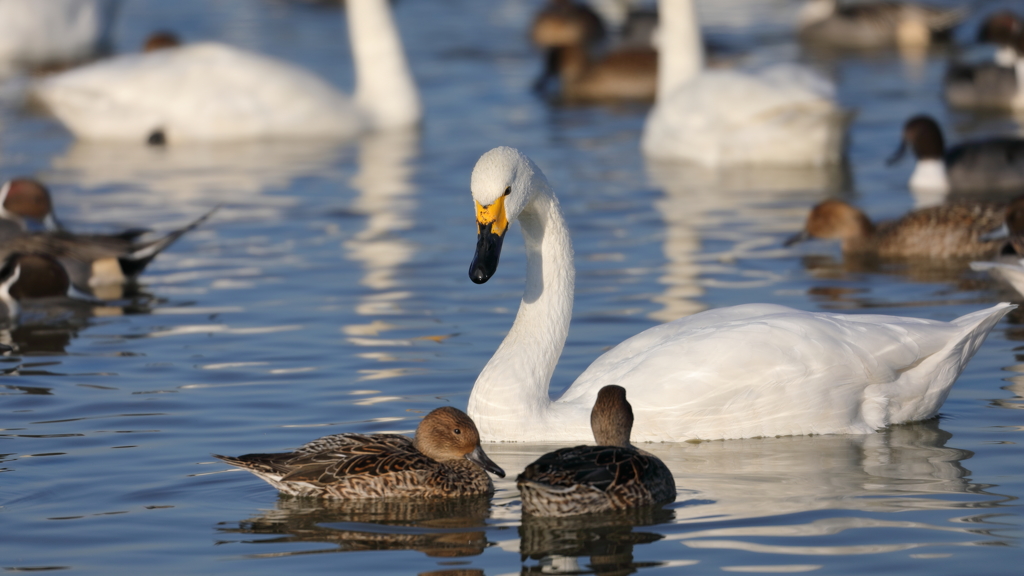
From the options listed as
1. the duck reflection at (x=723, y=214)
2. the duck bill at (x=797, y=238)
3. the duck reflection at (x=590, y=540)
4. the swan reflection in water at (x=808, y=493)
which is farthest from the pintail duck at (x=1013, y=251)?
the duck reflection at (x=590, y=540)

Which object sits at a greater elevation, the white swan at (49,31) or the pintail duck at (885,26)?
the white swan at (49,31)

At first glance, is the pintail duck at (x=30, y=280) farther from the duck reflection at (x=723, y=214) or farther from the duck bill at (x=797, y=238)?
the duck bill at (x=797, y=238)

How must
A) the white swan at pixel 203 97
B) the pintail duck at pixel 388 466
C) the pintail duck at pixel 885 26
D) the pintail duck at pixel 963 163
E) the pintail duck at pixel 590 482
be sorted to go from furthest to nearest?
the pintail duck at pixel 885 26 → the white swan at pixel 203 97 → the pintail duck at pixel 963 163 → the pintail duck at pixel 388 466 → the pintail duck at pixel 590 482

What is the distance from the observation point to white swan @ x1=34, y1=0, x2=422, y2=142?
1912 centimetres

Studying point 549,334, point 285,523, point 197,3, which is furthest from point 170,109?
point 197,3

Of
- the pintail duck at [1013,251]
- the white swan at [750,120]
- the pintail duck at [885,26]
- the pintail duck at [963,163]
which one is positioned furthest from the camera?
the pintail duck at [885,26]

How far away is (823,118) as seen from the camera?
16391 millimetres

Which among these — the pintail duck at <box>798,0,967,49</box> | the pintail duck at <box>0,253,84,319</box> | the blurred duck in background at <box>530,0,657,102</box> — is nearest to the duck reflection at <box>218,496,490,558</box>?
the pintail duck at <box>0,253,84,319</box>

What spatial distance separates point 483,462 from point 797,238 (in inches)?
261

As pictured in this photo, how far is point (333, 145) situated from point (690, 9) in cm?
457

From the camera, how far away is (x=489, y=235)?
7578 millimetres

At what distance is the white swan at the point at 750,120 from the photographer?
16344 mm

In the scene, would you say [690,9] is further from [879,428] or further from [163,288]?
[879,428]

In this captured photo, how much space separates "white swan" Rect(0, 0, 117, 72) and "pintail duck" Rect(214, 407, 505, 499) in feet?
74.4
